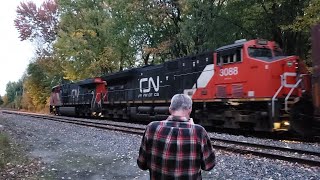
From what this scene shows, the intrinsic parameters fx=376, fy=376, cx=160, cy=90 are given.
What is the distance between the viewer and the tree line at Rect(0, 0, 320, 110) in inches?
893

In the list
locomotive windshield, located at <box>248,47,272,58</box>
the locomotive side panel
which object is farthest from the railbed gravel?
locomotive windshield, located at <box>248,47,272,58</box>

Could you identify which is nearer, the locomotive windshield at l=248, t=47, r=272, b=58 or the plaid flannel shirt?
the plaid flannel shirt

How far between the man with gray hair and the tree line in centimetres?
1695

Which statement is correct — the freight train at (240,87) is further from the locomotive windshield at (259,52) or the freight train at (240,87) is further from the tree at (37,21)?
the tree at (37,21)

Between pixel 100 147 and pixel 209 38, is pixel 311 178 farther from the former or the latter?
pixel 209 38

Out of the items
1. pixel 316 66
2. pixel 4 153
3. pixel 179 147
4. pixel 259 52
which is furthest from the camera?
pixel 259 52

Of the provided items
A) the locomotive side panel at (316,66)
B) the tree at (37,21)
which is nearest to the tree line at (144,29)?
the tree at (37,21)

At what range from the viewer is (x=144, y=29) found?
32.9 meters

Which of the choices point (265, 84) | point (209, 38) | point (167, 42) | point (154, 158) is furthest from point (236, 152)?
point (167, 42)

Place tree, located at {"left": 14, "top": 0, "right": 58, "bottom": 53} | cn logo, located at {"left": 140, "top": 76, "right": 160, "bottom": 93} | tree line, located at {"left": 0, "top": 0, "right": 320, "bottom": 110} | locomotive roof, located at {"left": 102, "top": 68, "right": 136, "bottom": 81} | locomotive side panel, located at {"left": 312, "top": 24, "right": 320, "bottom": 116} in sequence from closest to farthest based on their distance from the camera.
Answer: locomotive side panel, located at {"left": 312, "top": 24, "right": 320, "bottom": 116} < cn logo, located at {"left": 140, "top": 76, "right": 160, "bottom": 93} < tree line, located at {"left": 0, "top": 0, "right": 320, "bottom": 110} < locomotive roof, located at {"left": 102, "top": 68, "right": 136, "bottom": 81} < tree, located at {"left": 14, "top": 0, "right": 58, "bottom": 53}

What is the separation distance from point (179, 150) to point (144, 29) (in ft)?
99.7

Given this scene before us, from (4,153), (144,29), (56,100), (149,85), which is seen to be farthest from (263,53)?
(56,100)

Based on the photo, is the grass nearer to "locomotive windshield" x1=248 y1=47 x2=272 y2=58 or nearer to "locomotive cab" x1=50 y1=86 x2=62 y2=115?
"locomotive windshield" x1=248 y1=47 x2=272 y2=58

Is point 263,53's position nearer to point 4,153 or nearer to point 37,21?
point 4,153
